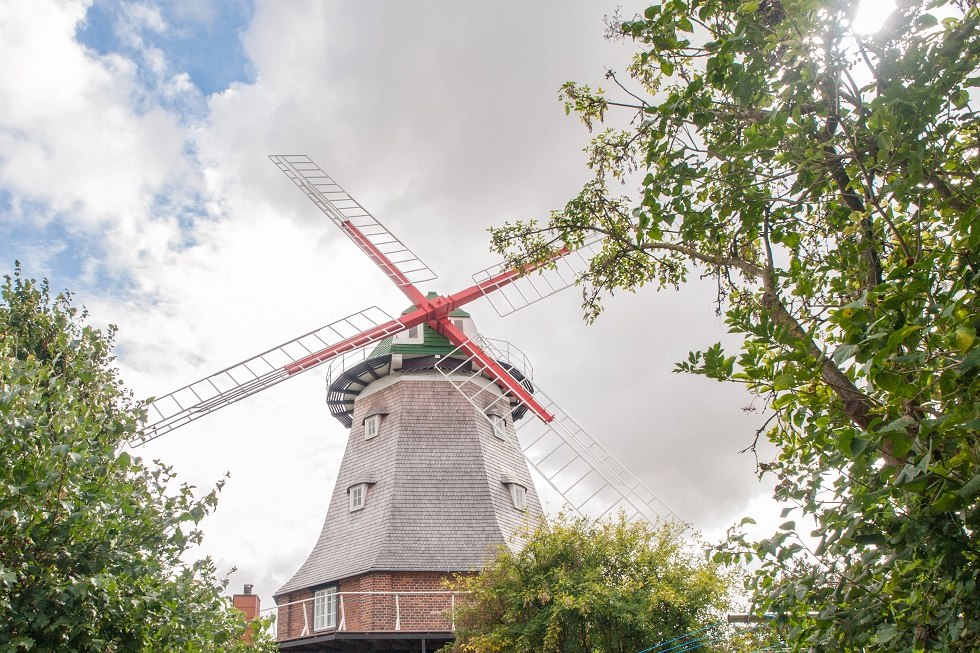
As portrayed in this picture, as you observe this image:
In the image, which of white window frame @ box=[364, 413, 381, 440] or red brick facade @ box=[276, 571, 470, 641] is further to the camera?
white window frame @ box=[364, 413, 381, 440]

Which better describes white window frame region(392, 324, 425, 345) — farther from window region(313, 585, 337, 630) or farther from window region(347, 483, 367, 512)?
window region(313, 585, 337, 630)

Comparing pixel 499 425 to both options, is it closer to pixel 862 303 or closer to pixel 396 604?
pixel 396 604

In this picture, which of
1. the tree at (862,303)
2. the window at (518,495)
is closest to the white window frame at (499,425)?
the window at (518,495)

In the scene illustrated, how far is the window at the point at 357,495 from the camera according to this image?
23672 millimetres

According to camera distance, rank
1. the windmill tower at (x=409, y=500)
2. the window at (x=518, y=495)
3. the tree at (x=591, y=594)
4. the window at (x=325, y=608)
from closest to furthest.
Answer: the tree at (x=591, y=594)
the windmill tower at (x=409, y=500)
the window at (x=325, y=608)
the window at (x=518, y=495)

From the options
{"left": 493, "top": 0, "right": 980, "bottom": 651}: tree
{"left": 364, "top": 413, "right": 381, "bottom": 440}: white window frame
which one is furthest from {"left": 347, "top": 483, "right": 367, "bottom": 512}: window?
{"left": 493, "top": 0, "right": 980, "bottom": 651}: tree

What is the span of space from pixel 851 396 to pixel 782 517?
0.78 metres

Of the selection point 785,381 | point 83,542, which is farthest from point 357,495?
point 785,381

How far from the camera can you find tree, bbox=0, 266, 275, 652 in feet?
21.8

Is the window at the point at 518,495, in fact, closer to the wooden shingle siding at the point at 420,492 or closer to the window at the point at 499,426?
the wooden shingle siding at the point at 420,492

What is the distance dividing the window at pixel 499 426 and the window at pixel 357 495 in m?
4.48


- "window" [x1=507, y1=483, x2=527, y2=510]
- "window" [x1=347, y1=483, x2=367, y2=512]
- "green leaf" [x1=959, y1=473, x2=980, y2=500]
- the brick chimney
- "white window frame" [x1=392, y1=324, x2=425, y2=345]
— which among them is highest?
"white window frame" [x1=392, y1=324, x2=425, y2=345]

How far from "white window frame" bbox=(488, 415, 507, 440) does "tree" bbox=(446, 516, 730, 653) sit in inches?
293

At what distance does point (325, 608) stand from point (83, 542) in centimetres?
1599
